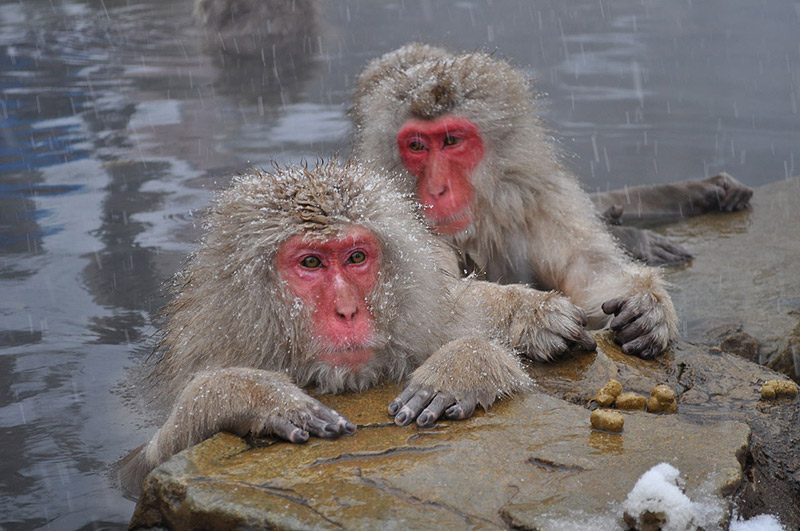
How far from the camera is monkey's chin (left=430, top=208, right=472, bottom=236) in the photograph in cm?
494

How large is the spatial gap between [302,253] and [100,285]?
3631 mm

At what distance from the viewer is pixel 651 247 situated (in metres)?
6.38

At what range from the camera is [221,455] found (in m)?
3.12

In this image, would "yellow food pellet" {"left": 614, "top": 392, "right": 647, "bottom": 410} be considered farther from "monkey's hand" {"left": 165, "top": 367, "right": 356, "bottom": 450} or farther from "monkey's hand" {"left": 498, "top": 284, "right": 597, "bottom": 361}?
"monkey's hand" {"left": 165, "top": 367, "right": 356, "bottom": 450}

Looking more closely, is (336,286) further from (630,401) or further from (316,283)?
(630,401)

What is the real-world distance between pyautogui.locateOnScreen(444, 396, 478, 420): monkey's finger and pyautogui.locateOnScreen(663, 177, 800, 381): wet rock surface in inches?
80.2

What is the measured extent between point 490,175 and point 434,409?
78.0 inches

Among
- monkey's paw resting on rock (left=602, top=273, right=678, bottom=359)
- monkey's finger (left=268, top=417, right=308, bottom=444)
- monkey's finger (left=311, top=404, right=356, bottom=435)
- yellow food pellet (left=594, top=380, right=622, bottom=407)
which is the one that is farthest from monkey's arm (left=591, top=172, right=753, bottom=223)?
monkey's finger (left=268, top=417, right=308, bottom=444)

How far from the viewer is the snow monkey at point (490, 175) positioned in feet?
16.3

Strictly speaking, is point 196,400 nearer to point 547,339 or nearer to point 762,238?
point 547,339

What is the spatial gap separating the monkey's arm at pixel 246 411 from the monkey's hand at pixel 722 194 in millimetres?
4699

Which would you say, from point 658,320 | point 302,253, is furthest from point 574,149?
point 302,253

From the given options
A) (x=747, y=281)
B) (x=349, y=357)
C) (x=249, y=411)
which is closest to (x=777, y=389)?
(x=349, y=357)

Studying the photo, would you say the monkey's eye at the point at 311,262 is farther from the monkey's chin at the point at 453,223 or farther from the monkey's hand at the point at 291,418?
the monkey's chin at the point at 453,223
